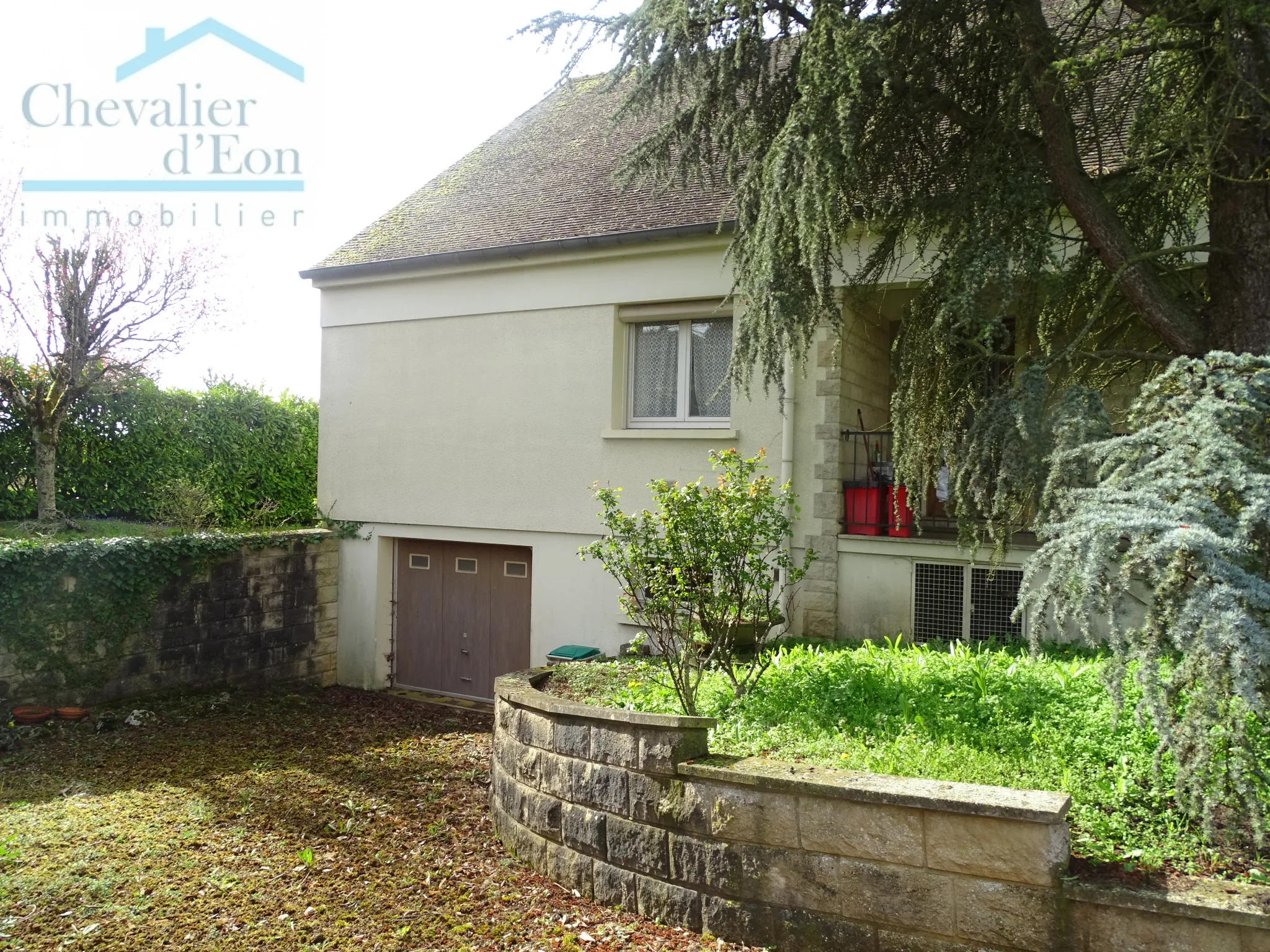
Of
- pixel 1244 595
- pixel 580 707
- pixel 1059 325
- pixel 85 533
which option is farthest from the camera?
pixel 85 533

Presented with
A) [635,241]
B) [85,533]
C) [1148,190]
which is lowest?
[85,533]

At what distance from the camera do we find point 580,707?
538 centimetres

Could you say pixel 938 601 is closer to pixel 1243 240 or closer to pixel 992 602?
pixel 992 602

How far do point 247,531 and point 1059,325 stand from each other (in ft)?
30.2

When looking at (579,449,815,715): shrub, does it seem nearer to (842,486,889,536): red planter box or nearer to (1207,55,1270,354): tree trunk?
(1207,55,1270,354): tree trunk

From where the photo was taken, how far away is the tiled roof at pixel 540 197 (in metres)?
10.5

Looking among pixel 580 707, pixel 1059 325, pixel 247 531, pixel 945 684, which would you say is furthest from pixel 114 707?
pixel 1059 325

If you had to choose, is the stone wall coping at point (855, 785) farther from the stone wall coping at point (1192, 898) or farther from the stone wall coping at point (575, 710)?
the stone wall coping at point (1192, 898)

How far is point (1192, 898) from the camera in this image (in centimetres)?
358

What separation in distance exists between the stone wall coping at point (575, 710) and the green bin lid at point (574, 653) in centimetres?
293

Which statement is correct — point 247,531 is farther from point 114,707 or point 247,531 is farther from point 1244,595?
point 1244,595

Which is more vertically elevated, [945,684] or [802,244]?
[802,244]

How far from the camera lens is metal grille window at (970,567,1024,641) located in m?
8.65

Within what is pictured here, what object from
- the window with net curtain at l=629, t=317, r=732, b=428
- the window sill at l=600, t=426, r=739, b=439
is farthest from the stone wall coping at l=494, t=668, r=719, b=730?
the window with net curtain at l=629, t=317, r=732, b=428
